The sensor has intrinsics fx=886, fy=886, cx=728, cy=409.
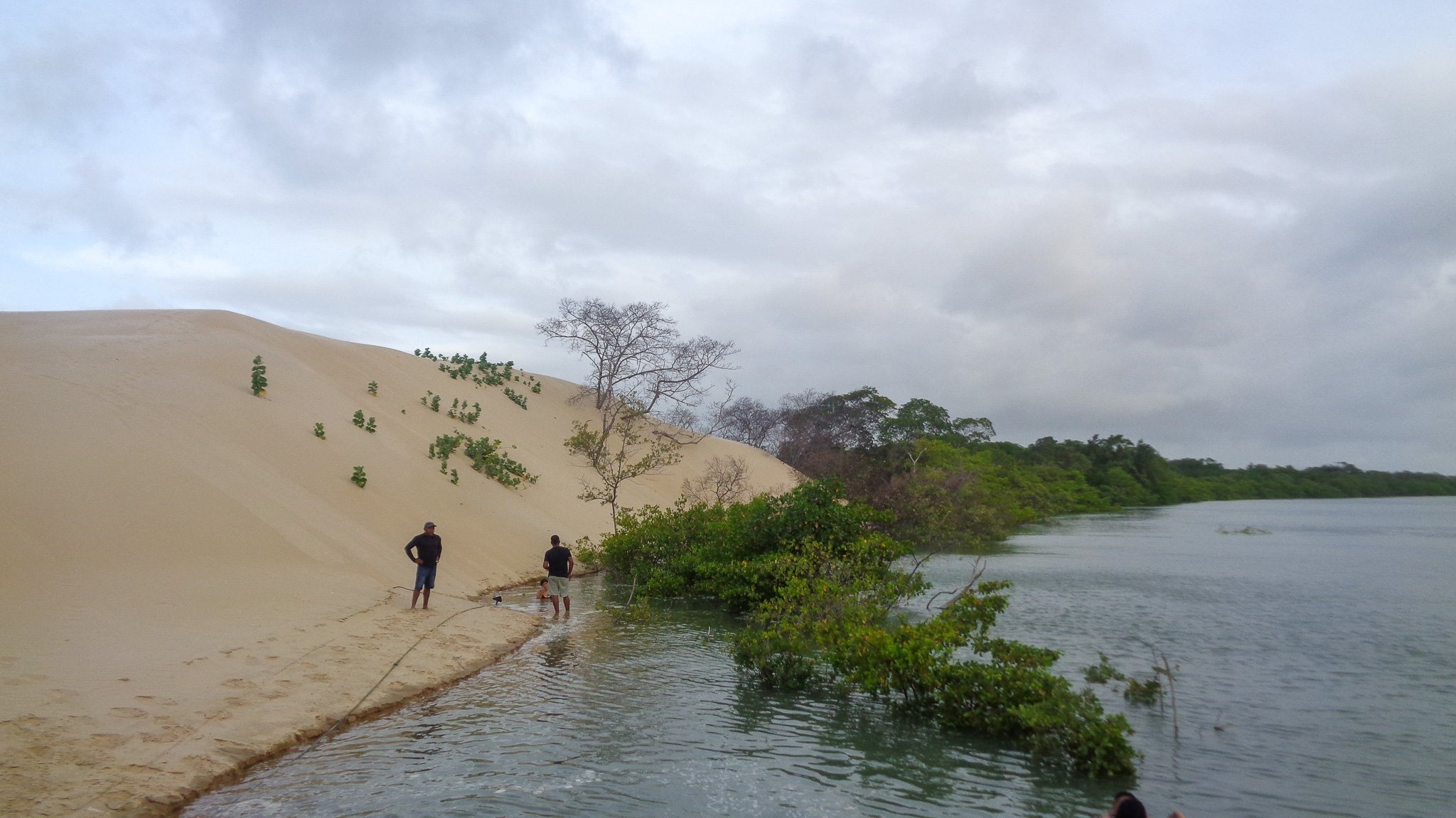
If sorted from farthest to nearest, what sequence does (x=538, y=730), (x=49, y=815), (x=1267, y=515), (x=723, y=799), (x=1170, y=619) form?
(x=1267, y=515)
(x=1170, y=619)
(x=538, y=730)
(x=723, y=799)
(x=49, y=815)

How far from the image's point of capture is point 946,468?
43.3m

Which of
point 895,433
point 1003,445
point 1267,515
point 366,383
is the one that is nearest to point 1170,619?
point 366,383

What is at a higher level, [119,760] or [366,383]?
[366,383]

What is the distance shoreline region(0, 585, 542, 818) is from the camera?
249 inches

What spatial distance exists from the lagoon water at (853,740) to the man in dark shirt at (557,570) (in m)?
0.65

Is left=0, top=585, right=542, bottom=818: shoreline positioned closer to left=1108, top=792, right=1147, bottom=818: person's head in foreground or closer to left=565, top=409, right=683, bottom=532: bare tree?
left=1108, top=792, right=1147, bottom=818: person's head in foreground

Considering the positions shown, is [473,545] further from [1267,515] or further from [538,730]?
[1267,515]

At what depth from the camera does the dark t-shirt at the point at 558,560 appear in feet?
51.6

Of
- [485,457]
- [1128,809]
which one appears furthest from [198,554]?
[485,457]

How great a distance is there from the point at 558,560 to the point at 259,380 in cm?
1055

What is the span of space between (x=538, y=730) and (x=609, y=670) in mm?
2982

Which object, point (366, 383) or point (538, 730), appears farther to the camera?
point (366, 383)

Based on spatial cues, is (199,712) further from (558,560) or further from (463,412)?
(463,412)

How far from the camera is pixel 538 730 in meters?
8.84
